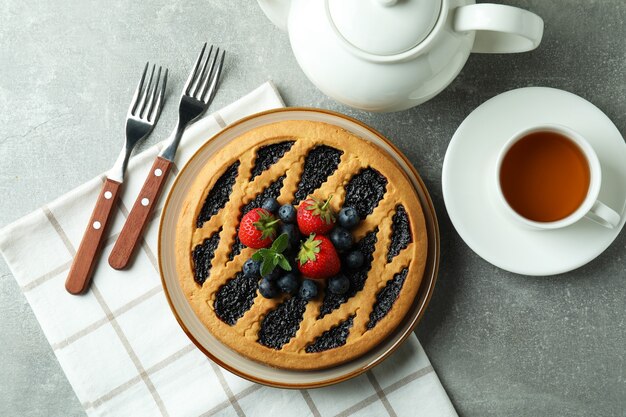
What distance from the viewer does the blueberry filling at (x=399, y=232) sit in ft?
4.53

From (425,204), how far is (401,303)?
24 centimetres

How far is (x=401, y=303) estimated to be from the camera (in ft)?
4.50

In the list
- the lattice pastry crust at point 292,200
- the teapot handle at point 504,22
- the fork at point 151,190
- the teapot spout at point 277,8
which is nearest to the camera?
the teapot handle at point 504,22

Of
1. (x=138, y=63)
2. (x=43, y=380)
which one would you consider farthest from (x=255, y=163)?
(x=43, y=380)

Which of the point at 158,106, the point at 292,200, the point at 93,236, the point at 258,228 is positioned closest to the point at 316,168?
the point at 292,200

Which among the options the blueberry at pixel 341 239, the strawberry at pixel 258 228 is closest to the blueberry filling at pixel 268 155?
the strawberry at pixel 258 228

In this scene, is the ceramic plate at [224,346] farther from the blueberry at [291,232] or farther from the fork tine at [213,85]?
the blueberry at [291,232]

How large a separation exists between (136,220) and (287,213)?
1.41 feet

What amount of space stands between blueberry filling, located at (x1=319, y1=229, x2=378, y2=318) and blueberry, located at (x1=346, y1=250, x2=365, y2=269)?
3 cm

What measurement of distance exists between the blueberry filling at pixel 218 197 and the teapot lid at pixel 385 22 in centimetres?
45

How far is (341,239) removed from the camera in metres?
1.32

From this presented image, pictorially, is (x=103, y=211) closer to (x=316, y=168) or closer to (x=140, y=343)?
(x=140, y=343)

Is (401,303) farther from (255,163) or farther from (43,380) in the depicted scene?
(43,380)

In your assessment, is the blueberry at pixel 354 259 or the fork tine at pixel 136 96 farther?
the fork tine at pixel 136 96
